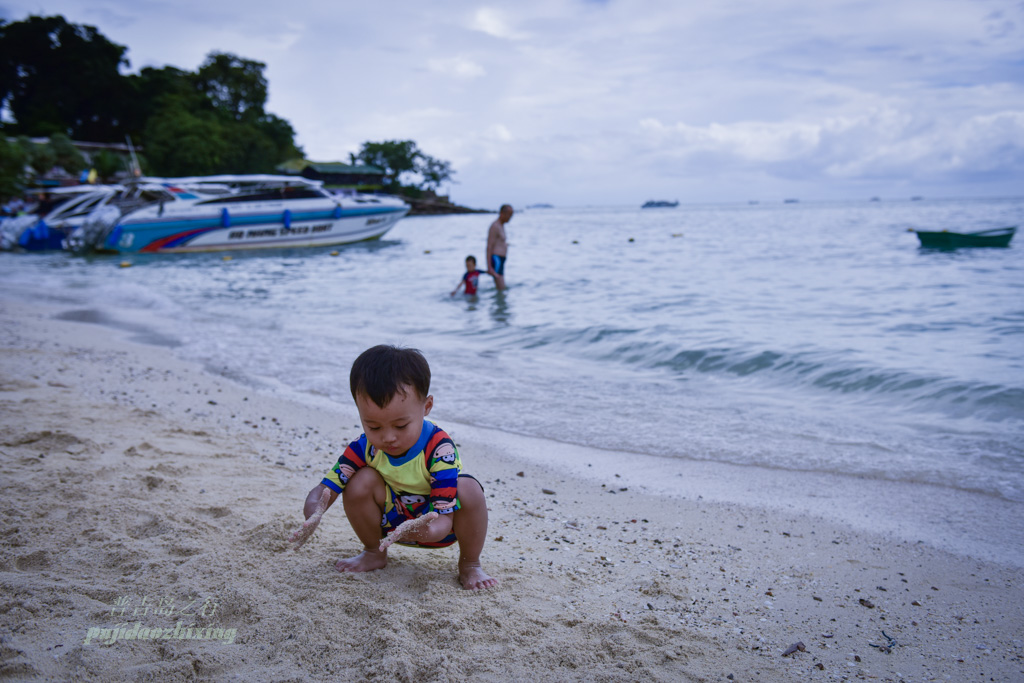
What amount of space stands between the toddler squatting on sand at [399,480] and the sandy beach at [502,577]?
0.18m

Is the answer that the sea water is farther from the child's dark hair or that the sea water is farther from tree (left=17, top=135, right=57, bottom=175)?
tree (left=17, top=135, right=57, bottom=175)

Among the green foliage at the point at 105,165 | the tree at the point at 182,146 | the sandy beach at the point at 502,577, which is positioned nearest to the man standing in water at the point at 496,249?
the sandy beach at the point at 502,577

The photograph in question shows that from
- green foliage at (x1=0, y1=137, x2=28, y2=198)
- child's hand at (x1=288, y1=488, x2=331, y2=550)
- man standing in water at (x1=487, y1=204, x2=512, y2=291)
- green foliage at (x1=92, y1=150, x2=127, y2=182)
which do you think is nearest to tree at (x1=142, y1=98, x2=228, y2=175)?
green foliage at (x1=92, y1=150, x2=127, y2=182)

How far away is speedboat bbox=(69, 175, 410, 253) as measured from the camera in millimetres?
20312

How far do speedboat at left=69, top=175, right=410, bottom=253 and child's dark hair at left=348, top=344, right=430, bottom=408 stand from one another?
20.6 meters

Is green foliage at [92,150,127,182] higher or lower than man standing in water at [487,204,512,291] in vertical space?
higher

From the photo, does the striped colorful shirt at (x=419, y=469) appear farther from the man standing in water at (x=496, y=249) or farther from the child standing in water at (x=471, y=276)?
the man standing in water at (x=496, y=249)

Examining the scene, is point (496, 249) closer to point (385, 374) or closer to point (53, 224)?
point (385, 374)

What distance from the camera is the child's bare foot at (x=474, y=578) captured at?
7.91 ft

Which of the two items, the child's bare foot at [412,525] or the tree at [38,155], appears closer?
the child's bare foot at [412,525]

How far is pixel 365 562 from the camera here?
2533mm

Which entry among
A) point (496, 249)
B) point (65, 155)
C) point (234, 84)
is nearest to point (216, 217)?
point (496, 249)

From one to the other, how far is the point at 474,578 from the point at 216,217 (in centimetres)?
2155

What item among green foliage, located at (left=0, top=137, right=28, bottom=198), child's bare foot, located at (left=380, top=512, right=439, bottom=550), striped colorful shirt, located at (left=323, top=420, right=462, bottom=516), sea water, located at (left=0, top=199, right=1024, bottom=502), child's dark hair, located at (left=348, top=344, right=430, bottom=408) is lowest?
sea water, located at (left=0, top=199, right=1024, bottom=502)
